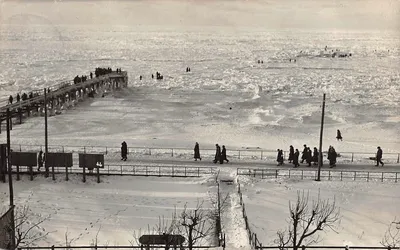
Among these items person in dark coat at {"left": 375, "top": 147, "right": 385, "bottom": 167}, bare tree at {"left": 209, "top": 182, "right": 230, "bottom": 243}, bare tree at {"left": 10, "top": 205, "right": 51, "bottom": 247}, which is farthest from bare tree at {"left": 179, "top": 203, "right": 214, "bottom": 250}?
person in dark coat at {"left": 375, "top": 147, "right": 385, "bottom": 167}

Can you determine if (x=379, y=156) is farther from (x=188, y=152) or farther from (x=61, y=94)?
(x=61, y=94)

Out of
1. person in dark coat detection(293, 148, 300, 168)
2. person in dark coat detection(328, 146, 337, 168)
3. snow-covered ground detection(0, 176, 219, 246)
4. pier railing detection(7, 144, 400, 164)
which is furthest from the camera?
pier railing detection(7, 144, 400, 164)

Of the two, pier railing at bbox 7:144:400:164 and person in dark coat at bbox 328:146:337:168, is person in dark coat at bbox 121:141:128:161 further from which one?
person in dark coat at bbox 328:146:337:168

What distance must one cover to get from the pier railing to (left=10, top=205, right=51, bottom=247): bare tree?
10.4 metres

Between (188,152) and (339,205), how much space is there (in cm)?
1197

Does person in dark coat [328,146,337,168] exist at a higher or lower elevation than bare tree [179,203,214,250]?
higher

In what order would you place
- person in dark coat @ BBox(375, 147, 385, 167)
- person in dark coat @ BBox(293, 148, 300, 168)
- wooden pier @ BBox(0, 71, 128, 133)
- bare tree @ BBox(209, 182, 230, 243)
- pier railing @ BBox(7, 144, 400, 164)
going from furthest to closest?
wooden pier @ BBox(0, 71, 128, 133) < pier railing @ BBox(7, 144, 400, 164) < person in dark coat @ BBox(375, 147, 385, 167) < person in dark coat @ BBox(293, 148, 300, 168) < bare tree @ BBox(209, 182, 230, 243)

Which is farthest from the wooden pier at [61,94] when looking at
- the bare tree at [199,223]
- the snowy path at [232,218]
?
the bare tree at [199,223]

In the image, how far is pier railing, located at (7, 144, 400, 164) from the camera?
30.1m

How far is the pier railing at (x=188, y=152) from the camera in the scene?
30.1m

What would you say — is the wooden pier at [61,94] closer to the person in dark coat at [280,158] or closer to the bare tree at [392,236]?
the person in dark coat at [280,158]

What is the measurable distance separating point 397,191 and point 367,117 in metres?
22.9

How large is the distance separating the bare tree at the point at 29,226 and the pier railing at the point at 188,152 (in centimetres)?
1038

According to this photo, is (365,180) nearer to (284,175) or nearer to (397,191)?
(397,191)
